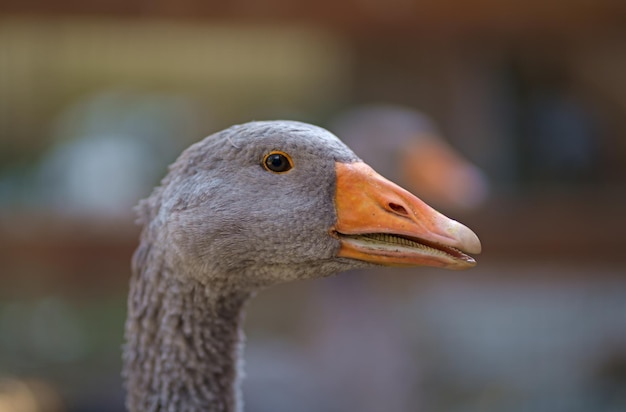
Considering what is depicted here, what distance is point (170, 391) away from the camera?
2.12 metres

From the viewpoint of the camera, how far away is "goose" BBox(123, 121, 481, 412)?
181 cm

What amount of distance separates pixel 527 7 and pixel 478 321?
11.8ft

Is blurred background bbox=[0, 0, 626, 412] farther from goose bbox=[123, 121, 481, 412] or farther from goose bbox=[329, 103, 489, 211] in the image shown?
goose bbox=[123, 121, 481, 412]

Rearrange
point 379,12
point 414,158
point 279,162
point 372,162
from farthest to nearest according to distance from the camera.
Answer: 1. point 372,162
2. point 414,158
3. point 379,12
4. point 279,162

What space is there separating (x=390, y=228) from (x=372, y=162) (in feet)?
12.8

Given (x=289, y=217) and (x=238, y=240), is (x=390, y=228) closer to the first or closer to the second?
(x=289, y=217)

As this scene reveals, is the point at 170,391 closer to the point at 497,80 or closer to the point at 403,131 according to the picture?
the point at 403,131

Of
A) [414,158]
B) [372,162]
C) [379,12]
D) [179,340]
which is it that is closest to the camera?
[179,340]

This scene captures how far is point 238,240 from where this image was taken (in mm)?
1910

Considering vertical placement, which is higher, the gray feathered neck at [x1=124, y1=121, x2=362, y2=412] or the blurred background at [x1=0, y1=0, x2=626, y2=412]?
the blurred background at [x1=0, y1=0, x2=626, y2=412]

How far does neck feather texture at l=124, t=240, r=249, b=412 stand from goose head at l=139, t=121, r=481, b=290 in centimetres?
7

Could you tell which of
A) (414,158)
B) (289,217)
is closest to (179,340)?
(289,217)

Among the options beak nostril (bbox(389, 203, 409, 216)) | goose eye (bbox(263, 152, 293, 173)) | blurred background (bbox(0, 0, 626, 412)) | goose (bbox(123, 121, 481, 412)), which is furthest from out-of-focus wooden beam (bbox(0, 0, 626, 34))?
beak nostril (bbox(389, 203, 409, 216))

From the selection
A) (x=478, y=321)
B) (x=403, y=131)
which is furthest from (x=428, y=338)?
(x=403, y=131)
